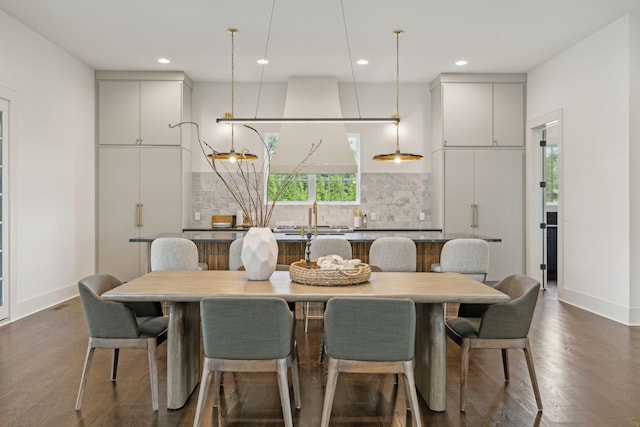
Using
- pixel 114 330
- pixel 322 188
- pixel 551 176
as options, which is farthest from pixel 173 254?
pixel 551 176

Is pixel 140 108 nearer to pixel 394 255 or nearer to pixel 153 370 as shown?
pixel 394 255

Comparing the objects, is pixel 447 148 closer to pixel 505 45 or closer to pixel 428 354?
pixel 505 45

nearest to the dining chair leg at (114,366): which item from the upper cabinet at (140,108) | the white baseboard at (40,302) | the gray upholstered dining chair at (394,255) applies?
the gray upholstered dining chair at (394,255)

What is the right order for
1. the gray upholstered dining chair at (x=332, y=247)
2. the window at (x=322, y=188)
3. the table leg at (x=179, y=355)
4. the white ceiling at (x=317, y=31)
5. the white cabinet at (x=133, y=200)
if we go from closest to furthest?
the table leg at (x=179, y=355), the gray upholstered dining chair at (x=332, y=247), the white ceiling at (x=317, y=31), the white cabinet at (x=133, y=200), the window at (x=322, y=188)

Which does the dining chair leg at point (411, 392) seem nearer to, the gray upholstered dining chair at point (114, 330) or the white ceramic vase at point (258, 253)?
the white ceramic vase at point (258, 253)

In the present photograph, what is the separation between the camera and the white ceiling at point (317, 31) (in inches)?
175

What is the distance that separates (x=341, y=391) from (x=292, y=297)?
2.98ft

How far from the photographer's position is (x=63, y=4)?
14.4ft

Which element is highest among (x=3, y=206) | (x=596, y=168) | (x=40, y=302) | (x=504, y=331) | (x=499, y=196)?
(x=596, y=168)

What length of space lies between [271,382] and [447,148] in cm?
475

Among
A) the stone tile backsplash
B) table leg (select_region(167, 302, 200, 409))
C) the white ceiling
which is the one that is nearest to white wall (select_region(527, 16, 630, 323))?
the white ceiling

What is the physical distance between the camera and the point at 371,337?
2.12 m

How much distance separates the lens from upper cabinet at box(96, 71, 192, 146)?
6.52m

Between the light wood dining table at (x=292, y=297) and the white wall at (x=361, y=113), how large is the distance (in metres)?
4.45
